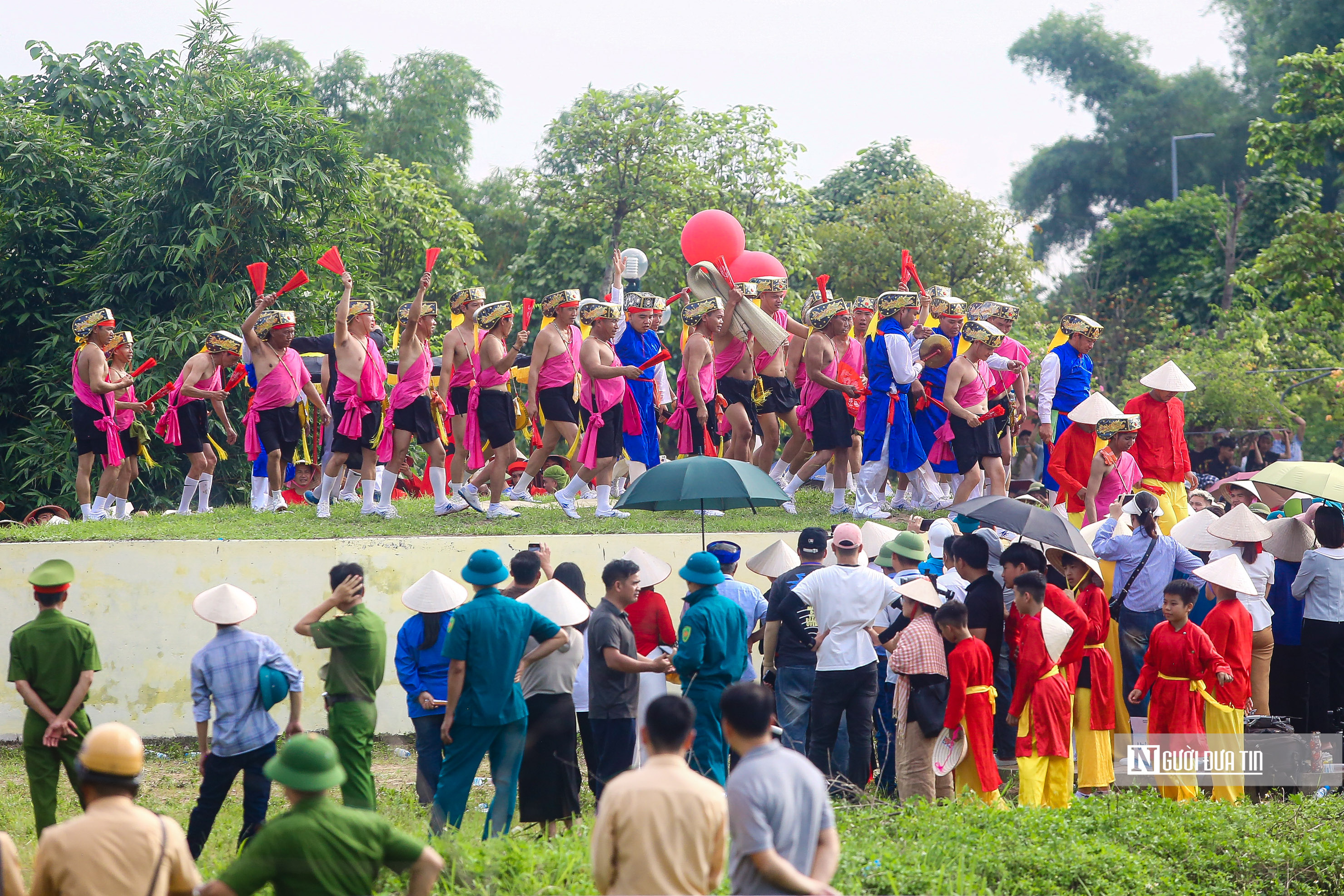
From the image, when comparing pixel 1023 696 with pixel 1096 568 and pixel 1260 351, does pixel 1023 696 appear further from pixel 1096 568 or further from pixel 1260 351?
pixel 1260 351

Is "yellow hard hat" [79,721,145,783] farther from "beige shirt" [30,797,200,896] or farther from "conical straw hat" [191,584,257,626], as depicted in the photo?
"conical straw hat" [191,584,257,626]

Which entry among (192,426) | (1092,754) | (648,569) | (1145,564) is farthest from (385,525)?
(1145,564)

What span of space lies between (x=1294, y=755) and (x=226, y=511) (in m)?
9.16

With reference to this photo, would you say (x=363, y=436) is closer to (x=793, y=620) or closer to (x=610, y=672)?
(x=610, y=672)

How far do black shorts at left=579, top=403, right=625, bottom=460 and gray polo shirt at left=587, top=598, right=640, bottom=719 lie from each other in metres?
4.35

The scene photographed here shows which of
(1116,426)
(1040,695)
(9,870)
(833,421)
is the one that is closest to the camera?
(9,870)

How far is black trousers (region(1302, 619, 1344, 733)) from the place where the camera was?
8.28 metres

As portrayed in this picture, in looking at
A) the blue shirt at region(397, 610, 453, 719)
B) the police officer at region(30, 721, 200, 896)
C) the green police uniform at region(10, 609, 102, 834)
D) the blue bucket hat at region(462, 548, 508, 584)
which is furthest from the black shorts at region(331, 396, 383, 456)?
the police officer at region(30, 721, 200, 896)

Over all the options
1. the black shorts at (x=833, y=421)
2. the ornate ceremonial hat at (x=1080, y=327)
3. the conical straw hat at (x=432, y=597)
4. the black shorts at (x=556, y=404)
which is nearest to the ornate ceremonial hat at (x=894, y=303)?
the black shorts at (x=833, y=421)

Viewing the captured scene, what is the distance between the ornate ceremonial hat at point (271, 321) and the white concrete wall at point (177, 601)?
250cm

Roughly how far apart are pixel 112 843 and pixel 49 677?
3.09 meters

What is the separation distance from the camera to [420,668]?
6.93 m

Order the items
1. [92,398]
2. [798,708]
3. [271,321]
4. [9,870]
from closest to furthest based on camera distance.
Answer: [9,870] → [798,708] → [271,321] → [92,398]

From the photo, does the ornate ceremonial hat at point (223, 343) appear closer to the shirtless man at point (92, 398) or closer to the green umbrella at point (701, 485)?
the shirtless man at point (92, 398)
